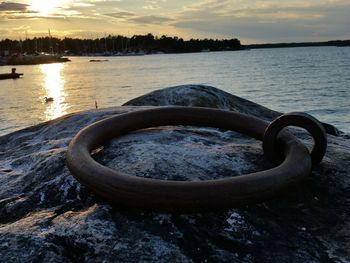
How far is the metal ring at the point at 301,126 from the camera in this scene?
15.5ft

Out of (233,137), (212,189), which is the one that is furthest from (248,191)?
(233,137)

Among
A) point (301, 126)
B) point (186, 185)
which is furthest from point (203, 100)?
point (186, 185)

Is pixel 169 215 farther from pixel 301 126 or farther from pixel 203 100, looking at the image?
pixel 203 100

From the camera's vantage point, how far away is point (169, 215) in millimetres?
3883

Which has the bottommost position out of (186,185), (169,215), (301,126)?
(169,215)

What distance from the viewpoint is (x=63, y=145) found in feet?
19.1

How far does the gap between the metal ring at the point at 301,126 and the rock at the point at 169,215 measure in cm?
14

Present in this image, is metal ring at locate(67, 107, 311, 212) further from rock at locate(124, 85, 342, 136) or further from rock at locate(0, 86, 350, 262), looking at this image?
rock at locate(124, 85, 342, 136)

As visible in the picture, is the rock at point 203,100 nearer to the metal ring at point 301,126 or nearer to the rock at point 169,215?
the rock at point 169,215

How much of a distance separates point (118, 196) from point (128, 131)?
182 cm

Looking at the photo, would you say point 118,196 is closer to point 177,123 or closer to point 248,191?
point 248,191

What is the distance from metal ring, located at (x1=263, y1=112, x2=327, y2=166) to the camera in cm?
472

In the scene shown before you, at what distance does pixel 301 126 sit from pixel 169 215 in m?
1.72

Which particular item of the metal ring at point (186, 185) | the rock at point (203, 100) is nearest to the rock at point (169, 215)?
the metal ring at point (186, 185)
